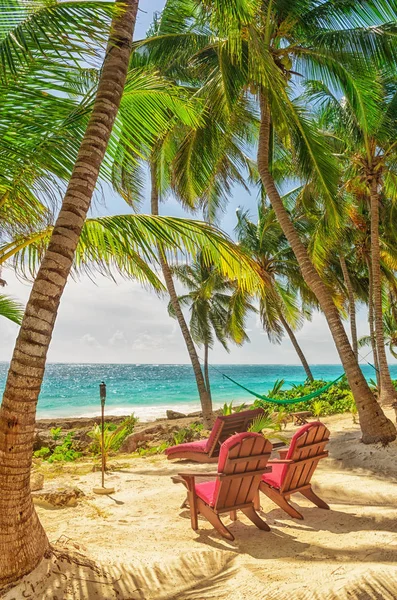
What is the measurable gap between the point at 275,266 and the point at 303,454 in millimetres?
13197

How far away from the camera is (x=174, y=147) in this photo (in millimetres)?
9906

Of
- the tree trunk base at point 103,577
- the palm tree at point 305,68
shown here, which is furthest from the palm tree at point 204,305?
the tree trunk base at point 103,577

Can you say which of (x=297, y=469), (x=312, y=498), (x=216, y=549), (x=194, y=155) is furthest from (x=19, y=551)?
(x=194, y=155)

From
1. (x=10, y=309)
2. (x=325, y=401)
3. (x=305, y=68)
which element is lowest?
(x=325, y=401)

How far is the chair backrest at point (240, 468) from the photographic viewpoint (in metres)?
3.62

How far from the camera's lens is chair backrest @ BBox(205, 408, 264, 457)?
5746 mm

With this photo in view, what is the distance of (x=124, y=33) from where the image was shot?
327 centimetres

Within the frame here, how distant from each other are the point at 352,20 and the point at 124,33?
5.29 meters

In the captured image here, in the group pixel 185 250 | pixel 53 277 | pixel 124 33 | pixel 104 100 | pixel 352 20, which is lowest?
pixel 53 277

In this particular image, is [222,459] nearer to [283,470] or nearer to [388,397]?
[283,470]

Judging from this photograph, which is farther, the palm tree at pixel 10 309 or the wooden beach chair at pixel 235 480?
the palm tree at pixel 10 309

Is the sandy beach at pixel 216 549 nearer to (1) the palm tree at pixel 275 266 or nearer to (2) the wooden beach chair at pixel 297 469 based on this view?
(2) the wooden beach chair at pixel 297 469

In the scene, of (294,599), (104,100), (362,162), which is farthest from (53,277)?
(362,162)

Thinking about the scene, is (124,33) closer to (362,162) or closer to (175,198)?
(175,198)
